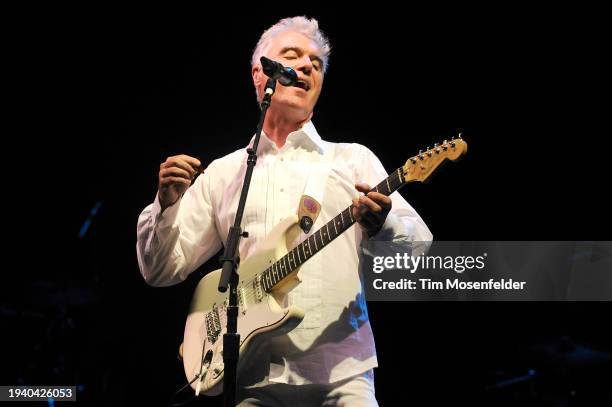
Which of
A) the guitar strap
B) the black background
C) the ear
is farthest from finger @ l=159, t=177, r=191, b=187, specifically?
the black background

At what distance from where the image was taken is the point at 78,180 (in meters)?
5.77

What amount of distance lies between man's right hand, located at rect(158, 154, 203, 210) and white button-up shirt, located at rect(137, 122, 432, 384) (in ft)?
0.30

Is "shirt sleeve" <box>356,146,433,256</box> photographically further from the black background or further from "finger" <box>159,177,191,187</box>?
the black background

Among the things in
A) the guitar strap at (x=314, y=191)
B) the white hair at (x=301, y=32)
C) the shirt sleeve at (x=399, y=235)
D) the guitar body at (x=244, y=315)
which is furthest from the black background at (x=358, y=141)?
the guitar body at (x=244, y=315)

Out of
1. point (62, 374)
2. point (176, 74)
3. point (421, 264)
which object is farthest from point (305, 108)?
point (62, 374)

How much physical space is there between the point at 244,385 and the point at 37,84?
3.99 m

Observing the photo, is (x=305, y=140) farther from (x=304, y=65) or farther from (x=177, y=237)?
(x=177, y=237)

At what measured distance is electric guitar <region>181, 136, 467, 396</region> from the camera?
240 cm

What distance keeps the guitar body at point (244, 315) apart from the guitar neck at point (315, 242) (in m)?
0.04

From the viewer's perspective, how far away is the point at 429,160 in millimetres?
2396

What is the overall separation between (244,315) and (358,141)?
8.43 ft

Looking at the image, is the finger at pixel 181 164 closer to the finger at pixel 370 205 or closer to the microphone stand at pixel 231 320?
the microphone stand at pixel 231 320

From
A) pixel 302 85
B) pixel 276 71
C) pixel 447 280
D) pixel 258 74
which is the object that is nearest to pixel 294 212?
pixel 276 71

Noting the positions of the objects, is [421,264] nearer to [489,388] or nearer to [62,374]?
[489,388]
